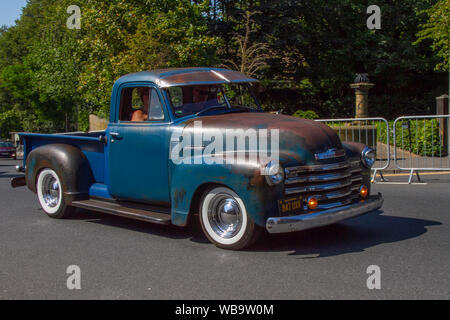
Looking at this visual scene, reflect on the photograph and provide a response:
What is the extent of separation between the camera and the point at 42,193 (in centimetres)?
805

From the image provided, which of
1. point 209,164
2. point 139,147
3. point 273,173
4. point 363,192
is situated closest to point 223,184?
point 209,164

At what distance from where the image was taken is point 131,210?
6613 millimetres

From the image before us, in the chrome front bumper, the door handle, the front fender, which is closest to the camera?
the chrome front bumper

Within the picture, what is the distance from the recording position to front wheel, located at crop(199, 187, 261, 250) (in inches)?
216

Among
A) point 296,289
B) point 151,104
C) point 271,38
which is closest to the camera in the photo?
point 296,289

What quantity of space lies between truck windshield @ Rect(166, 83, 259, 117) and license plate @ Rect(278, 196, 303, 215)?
175 centimetres

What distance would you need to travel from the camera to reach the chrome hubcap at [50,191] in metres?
7.90

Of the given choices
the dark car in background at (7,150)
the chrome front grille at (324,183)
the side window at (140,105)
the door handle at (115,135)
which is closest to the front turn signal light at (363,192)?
the chrome front grille at (324,183)

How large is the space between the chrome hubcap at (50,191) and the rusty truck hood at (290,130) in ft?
8.78

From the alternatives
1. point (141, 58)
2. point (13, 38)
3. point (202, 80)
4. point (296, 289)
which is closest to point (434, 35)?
point (141, 58)

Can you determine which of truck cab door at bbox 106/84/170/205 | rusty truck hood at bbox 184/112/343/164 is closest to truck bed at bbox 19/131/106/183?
truck cab door at bbox 106/84/170/205

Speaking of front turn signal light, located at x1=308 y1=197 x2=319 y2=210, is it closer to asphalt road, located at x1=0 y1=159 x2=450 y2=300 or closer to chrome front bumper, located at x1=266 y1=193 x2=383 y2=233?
chrome front bumper, located at x1=266 y1=193 x2=383 y2=233
